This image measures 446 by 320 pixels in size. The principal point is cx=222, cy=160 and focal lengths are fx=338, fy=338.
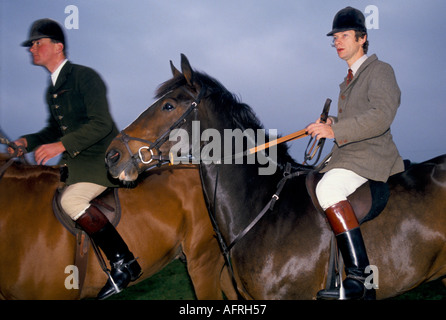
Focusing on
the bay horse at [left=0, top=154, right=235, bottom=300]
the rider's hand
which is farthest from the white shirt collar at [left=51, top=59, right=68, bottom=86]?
the rider's hand

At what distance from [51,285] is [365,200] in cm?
290

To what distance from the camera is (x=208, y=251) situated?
4148 millimetres

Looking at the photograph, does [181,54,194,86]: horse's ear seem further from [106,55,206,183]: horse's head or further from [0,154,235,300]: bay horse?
[0,154,235,300]: bay horse

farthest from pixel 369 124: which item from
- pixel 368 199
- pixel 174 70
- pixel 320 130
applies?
pixel 174 70

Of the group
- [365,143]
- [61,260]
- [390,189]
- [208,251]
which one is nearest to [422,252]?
[390,189]

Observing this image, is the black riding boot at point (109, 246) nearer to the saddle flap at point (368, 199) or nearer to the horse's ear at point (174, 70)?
the horse's ear at point (174, 70)

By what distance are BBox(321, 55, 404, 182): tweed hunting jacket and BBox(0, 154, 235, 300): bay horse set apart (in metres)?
1.86

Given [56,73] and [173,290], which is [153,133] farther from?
[173,290]

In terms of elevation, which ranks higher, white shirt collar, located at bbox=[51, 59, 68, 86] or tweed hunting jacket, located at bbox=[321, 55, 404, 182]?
white shirt collar, located at bbox=[51, 59, 68, 86]

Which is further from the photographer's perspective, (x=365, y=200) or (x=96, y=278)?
(x=96, y=278)

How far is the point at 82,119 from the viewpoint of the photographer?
3363 mm

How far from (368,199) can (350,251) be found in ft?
1.42

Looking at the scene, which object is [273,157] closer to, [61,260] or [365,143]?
[365,143]

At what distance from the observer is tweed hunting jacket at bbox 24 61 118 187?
10.5 feet
